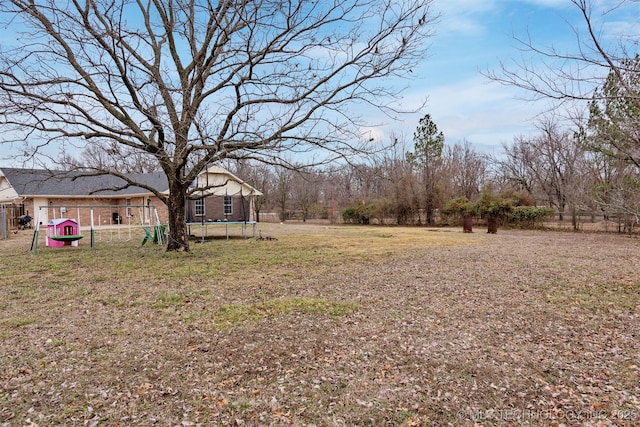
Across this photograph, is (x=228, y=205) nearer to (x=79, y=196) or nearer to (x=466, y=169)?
(x=79, y=196)

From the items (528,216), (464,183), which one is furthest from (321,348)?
(464,183)

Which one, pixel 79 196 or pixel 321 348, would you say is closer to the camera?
pixel 321 348

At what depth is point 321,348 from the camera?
144 inches

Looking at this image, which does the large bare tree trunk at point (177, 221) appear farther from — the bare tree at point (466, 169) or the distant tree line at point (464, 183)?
the bare tree at point (466, 169)

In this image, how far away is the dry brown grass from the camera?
2.61m

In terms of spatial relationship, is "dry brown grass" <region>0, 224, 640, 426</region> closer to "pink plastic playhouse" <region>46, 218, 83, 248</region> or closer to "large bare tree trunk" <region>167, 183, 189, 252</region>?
"large bare tree trunk" <region>167, 183, 189, 252</region>

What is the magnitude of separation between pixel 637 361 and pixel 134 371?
4.47 metres

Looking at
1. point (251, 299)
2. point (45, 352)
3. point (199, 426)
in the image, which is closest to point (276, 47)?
point (251, 299)

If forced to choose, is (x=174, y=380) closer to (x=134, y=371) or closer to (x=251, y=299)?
(x=134, y=371)

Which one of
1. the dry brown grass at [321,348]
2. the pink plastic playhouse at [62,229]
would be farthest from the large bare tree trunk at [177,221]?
the pink plastic playhouse at [62,229]

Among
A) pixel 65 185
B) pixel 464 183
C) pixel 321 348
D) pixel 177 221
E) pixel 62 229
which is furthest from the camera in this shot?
pixel 464 183

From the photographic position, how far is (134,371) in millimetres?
3182

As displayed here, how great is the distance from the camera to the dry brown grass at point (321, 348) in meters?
2.61

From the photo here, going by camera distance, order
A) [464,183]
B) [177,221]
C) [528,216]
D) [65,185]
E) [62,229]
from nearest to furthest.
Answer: [177,221] → [62,229] → [528,216] → [65,185] → [464,183]
